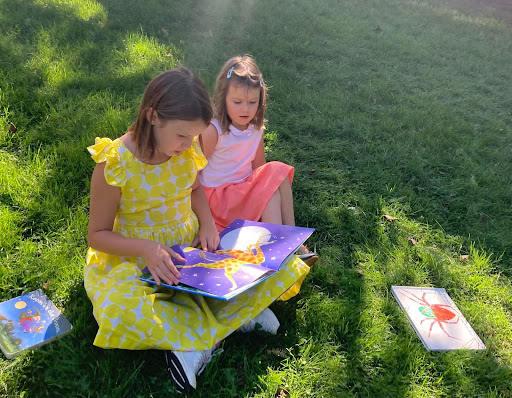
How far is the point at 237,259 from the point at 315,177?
1783 mm

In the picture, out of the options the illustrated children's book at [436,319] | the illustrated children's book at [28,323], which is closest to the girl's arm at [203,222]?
the illustrated children's book at [28,323]

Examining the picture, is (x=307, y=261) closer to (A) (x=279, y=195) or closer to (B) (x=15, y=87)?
(A) (x=279, y=195)

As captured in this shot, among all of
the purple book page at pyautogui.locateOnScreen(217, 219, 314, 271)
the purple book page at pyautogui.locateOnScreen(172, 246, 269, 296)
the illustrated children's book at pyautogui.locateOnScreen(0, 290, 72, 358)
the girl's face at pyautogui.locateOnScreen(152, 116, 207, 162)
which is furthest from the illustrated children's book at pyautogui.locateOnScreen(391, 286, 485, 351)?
the illustrated children's book at pyautogui.locateOnScreen(0, 290, 72, 358)

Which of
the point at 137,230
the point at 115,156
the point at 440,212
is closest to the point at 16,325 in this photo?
the point at 137,230

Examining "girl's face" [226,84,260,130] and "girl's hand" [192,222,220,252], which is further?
"girl's face" [226,84,260,130]

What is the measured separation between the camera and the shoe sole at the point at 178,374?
1.89 m

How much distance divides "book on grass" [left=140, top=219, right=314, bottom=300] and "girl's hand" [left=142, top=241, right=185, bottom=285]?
0.03m

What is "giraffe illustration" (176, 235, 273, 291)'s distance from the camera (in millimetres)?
2010

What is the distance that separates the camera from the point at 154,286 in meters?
2.03

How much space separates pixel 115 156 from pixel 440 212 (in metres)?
2.61

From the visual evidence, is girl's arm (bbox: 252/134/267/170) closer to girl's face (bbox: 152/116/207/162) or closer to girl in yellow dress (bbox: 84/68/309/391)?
girl in yellow dress (bbox: 84/68/309/391)

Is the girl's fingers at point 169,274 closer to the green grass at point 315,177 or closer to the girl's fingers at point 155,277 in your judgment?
the girl's fingers at point 155,277

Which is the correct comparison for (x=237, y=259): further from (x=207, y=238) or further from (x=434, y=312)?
(x=434, y=312)

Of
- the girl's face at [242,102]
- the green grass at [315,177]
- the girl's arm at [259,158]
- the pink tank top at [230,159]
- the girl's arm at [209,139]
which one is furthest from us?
the girl's arm at [259,158]
